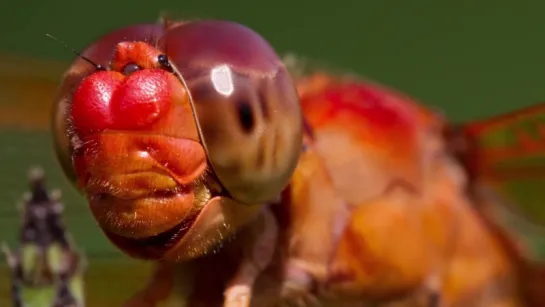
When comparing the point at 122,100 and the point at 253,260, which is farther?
the point at 253,260

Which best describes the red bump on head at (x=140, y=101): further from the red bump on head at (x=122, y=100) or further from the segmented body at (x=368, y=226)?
the segmented body at (x=368, y=226)

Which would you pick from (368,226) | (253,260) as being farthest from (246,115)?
(368,226)

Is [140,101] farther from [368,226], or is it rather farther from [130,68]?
[368,226]

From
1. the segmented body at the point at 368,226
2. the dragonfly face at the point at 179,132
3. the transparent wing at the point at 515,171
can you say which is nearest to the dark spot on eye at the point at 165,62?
the dragonfly face at the point at 179,132

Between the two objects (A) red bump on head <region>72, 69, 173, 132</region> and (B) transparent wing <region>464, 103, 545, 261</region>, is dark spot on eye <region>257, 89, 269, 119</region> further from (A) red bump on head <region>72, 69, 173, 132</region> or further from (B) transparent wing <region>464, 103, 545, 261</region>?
(B) transparent wing <region>464, 103, 545, 261</region>

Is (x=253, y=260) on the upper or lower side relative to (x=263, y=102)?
lower

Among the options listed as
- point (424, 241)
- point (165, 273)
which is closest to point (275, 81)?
point (165, 273)

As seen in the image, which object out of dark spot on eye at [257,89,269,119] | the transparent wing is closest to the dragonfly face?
dark spot on eye at [257,89,269,119]
